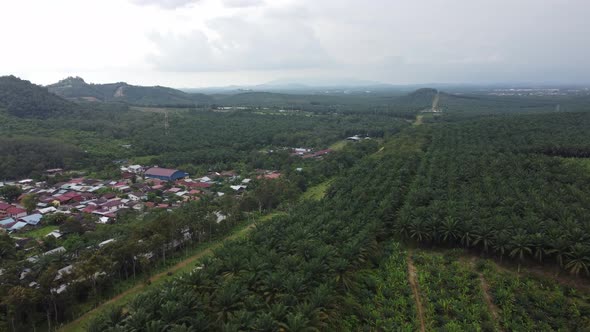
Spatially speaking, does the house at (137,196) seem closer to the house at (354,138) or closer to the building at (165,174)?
the building at (165,174)

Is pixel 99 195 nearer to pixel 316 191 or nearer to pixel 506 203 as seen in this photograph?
pixel 316 191

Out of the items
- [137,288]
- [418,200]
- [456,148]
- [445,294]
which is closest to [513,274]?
[445,294]

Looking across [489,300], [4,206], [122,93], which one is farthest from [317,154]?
[122,93]

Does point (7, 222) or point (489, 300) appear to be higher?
point (489, 300)

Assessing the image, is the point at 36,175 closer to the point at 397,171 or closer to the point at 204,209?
the point at 204,209

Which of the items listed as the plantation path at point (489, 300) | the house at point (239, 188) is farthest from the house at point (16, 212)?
the plantation path at point (489, 300)

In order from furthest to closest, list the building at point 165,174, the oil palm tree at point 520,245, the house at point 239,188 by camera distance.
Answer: the building at point 165,174 → the house at point 239,188 → the oil palm tree at point 520,245
